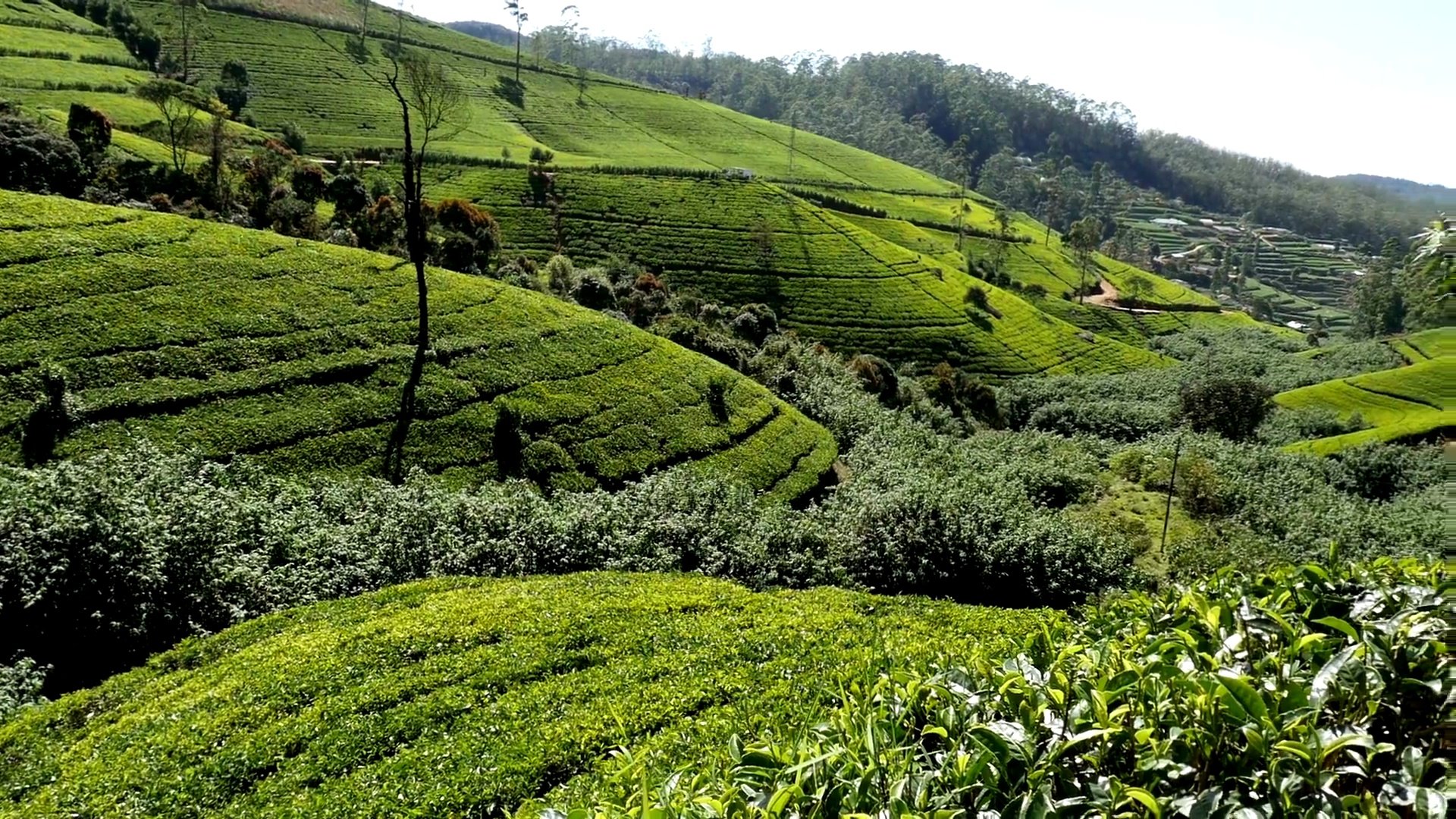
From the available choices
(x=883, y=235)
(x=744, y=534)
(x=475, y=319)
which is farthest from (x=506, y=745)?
(x=883, y=235)

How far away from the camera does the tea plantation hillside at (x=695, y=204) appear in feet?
213

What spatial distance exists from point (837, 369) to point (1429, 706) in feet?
144

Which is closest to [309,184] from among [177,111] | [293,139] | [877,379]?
[177,111]

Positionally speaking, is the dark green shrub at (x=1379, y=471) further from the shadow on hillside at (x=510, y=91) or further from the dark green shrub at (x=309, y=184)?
the shadow on hillside at (x=510, y=91)

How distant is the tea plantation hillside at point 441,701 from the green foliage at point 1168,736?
8.28ft

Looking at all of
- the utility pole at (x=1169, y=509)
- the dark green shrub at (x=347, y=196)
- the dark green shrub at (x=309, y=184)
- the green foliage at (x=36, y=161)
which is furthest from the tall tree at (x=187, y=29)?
the utility pole at (x=1169, y=509)

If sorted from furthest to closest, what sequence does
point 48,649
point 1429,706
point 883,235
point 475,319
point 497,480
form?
point 883,235 → point 475,319 → point 497,480 → point 48,649 → point 1429,706

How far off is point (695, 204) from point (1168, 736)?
249 feet

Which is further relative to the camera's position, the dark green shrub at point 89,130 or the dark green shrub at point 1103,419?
the dark green shrub at point 1103,419

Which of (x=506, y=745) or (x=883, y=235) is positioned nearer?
(x=506, y=745)

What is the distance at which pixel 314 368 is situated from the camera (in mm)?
23438

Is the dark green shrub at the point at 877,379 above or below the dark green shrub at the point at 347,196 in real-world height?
below

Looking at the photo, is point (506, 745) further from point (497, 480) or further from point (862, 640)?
point (497, 480)

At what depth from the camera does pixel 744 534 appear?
18797 millimetres
